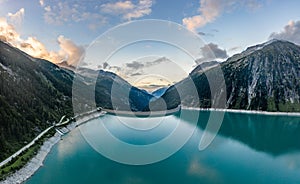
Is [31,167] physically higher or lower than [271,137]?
lower

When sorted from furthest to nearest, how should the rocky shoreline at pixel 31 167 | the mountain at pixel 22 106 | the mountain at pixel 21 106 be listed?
the mountain at pixel 21 106 < the mountain at pixel 22 106 < the rocky shoreline at pixel 31 167

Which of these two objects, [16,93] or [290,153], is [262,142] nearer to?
[290,153]

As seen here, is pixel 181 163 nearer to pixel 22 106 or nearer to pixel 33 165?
pixel 33 165

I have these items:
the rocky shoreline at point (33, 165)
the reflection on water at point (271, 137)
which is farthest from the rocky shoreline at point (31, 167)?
the reflection on water at point (271, 137)

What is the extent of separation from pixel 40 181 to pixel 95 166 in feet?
40.0

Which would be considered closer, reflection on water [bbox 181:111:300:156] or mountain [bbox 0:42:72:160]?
mountain [bbox 0:42:72:160]

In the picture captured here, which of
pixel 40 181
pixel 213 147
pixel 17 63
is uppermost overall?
pixel 17 63

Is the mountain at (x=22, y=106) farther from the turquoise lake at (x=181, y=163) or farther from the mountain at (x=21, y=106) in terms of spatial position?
the turquoise lake at (x=181, y=163)

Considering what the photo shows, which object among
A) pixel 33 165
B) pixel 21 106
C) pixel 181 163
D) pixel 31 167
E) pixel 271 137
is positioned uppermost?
pixel 271 137

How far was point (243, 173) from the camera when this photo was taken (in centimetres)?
5469

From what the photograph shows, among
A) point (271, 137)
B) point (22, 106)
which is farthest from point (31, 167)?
point (271, 137)

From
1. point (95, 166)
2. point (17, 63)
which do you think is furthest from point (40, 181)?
point (17, 63)

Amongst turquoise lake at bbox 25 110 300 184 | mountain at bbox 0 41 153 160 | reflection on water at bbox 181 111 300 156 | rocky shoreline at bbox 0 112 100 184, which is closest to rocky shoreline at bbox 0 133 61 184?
rocky shoreline at bbox 0 112 100 184

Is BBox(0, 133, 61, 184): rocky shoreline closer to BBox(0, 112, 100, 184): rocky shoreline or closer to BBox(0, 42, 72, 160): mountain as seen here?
BBox(0, 112, 100, 184): rocky shoreline
